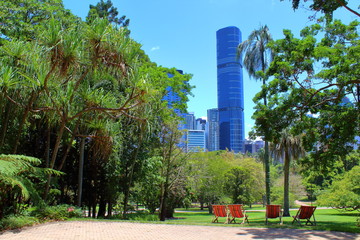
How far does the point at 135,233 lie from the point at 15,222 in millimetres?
3100

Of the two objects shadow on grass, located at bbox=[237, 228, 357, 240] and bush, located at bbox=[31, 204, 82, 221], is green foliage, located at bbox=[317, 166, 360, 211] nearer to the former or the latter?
shadow on grass, located at bbox=[237, 228, 357, 240]

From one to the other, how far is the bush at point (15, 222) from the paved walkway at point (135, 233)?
0.79 ft

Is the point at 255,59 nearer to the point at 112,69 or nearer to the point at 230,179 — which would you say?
the point at 112,69

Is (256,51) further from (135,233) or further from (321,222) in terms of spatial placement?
(135,233)

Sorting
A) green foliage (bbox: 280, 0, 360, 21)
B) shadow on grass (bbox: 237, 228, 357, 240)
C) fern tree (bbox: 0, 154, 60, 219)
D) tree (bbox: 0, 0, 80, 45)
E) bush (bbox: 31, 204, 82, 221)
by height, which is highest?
tree (bbox: 0, 0, 80, 45)

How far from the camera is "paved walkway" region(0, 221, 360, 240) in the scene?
22.5 feet

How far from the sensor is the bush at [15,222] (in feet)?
24.1

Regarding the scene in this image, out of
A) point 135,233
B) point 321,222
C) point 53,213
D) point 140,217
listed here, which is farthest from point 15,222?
point 321,222

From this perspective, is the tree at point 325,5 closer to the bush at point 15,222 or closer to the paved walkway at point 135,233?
the paved walkway at point 135,233

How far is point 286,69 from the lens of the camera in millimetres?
11359

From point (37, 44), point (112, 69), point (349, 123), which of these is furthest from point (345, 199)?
point (37, 44)

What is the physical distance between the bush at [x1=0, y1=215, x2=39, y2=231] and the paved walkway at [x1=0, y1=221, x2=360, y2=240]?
0.79 feet

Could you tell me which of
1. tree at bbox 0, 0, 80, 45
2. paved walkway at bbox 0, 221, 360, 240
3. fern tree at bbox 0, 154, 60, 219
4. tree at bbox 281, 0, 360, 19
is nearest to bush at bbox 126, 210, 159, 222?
paved walkway at bbox 0, 221, 360, 240

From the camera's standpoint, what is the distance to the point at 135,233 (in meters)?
7.62
